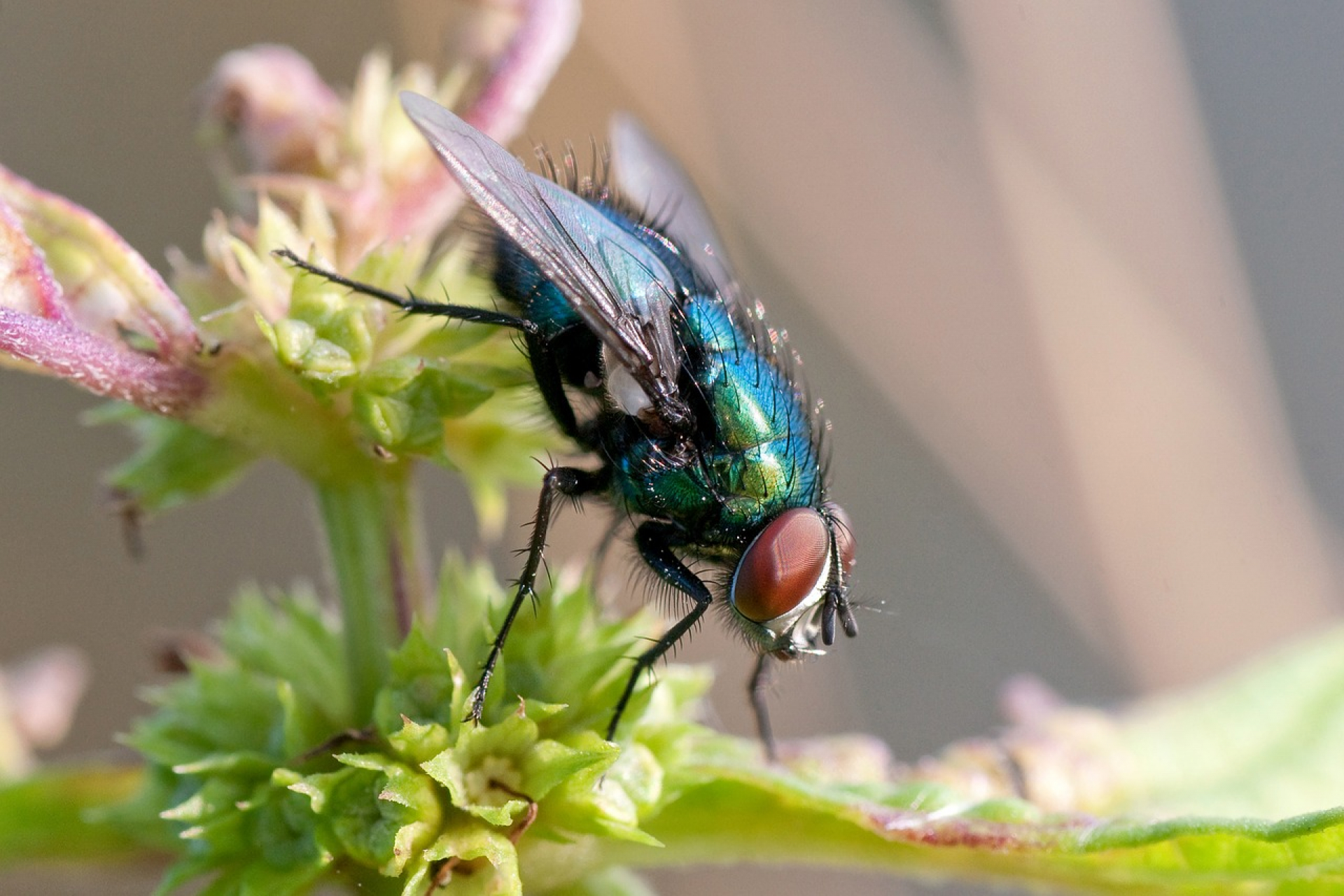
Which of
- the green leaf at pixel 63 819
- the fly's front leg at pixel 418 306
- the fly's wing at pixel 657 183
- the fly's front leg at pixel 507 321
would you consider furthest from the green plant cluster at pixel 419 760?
the fly's wing at pixel 657 183

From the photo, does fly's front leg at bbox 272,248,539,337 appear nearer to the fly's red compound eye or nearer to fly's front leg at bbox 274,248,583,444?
fly's front leg at bbox 274,248,583,444

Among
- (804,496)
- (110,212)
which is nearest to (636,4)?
(110,212)

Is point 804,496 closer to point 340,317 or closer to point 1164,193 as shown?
point 340,317

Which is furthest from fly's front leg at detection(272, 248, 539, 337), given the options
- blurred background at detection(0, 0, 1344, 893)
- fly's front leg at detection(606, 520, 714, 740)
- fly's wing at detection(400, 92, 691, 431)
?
blurred background at detection(0, 0, 1344, 893)

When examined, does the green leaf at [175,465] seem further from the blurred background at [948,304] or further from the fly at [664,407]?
the blurred background at [948,304]

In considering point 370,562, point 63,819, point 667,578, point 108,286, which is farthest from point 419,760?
point 63,819

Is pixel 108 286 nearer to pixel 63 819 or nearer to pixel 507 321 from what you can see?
pixel 507 321
